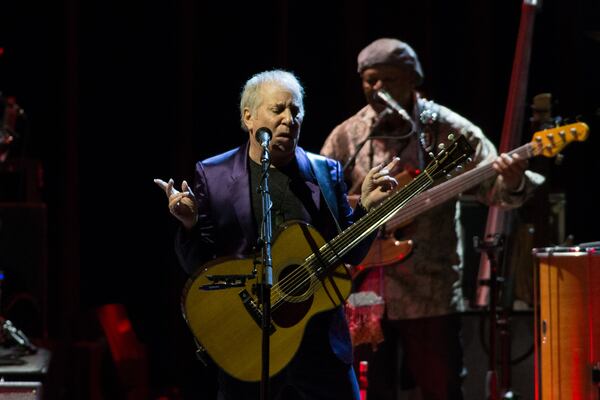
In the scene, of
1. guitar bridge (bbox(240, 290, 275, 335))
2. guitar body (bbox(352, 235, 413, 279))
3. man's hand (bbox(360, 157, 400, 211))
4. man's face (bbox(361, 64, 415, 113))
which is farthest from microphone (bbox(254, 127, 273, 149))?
man's face (bbox(361, 64, 415, 113))

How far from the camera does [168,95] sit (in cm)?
705

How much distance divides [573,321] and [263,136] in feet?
4.97

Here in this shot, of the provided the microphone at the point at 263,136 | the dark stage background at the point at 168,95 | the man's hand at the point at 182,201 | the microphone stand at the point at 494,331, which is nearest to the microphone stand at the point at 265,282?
the microphone at the point at 263,136

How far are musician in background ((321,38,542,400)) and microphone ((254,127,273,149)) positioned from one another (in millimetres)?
1435

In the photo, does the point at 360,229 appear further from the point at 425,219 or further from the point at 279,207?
the point at 425,219

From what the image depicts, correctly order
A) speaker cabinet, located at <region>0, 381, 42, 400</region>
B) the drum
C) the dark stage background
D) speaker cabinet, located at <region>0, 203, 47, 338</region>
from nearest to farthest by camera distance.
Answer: the drum < speaker cabinet, located at <region>0, 381, 42, 400</region> < speaker cabinet, located at <region>0, 203, 47, 338</region> < the dark stage background

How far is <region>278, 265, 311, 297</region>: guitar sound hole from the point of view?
3.62m

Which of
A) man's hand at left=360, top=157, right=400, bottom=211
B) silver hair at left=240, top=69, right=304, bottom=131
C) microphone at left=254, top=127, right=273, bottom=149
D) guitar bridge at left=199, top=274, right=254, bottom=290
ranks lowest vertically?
guitar bridge at left=199, top=274, right=254, bottom=290

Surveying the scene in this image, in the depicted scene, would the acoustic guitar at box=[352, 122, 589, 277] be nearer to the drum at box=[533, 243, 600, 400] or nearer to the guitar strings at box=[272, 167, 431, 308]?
the drum at box=[533, 243, 600, 400]

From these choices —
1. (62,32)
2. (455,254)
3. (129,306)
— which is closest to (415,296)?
(455,254)

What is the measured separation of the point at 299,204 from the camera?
3744mm

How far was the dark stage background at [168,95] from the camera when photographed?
22.4 feet

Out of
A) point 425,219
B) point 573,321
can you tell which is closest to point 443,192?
point 425,219

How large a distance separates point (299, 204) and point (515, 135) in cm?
214
